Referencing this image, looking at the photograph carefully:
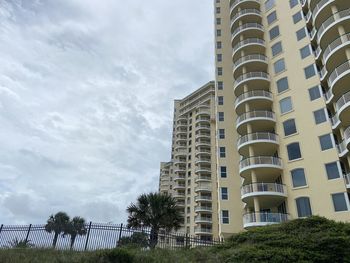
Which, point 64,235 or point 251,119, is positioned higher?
point 251,119

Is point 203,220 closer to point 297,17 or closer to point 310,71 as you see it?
point 310,71

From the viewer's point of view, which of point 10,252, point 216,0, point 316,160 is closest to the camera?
point 10,252

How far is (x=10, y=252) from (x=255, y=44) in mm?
37064

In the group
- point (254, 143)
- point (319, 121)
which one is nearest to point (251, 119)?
point (254, 143)

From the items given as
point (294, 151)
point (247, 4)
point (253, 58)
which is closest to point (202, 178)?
point (253, 58)

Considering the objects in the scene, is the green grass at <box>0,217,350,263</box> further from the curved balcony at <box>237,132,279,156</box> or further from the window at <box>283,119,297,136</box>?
the window at <box>283,119,297,136</box>

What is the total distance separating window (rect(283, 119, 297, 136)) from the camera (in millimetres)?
31906

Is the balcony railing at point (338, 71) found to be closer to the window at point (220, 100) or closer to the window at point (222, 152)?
the window at point (222, 152)

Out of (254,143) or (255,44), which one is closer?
(254,143)

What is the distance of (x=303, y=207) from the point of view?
27891 mm

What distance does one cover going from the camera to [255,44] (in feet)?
129

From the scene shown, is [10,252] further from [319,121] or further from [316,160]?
[319,121]

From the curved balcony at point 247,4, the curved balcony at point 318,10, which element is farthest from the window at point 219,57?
the curved balcony at point 318,10

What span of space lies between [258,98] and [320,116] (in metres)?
7.89
